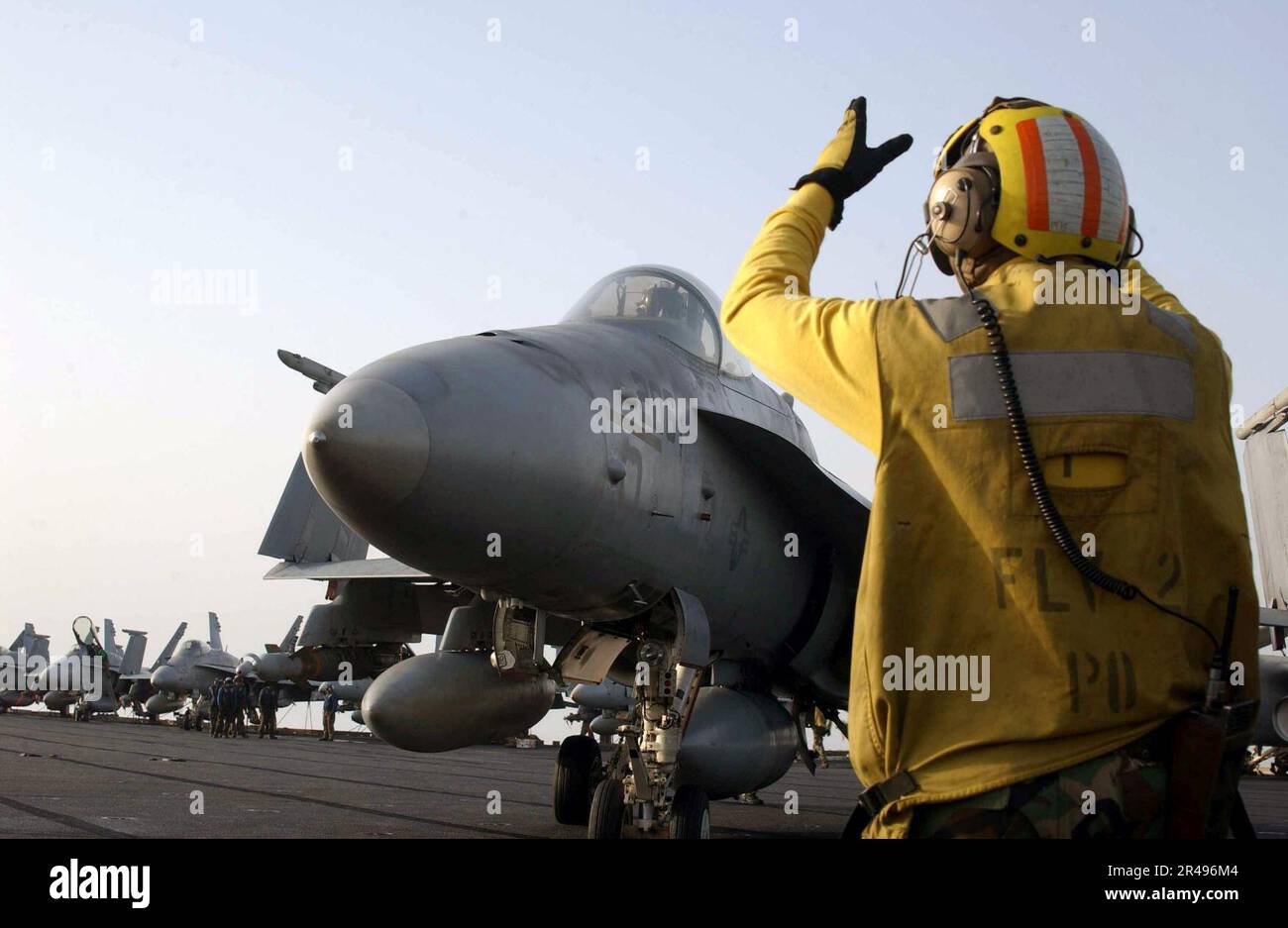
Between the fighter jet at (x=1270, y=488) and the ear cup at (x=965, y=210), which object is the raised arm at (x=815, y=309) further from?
the fighter jet at (x=1270, y=488)

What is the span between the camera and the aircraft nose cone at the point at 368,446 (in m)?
4.93

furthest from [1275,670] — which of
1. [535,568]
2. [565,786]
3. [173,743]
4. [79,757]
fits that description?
[173,743]

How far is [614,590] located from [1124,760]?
4433 mm

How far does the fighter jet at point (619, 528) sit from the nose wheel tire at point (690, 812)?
1 cm

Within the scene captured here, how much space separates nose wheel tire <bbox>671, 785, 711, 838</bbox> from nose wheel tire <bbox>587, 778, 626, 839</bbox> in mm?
317

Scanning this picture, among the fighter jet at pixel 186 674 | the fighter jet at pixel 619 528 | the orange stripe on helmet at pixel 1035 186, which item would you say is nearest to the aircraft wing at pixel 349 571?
the fighter jet at pixel 619 528

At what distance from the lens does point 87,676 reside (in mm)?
55438

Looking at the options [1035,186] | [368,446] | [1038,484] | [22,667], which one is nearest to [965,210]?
[1035,186]

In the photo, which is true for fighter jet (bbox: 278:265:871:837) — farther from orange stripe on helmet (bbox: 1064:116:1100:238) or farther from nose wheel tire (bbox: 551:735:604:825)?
orange stripe on helmet (bbox: 1064:116:1100:238)
